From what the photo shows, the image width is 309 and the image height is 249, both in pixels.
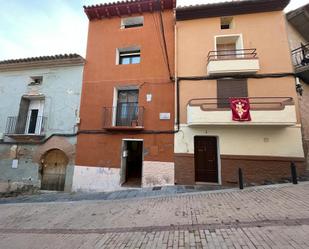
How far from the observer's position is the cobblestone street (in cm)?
311

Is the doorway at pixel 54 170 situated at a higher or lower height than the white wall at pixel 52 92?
lower

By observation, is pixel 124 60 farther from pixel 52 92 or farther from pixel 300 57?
pixel 300 57

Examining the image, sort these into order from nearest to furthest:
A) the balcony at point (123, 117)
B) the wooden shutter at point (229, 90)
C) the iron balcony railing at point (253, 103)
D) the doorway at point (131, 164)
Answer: the iron balcony railing at point (253, 103)
the wooden shutter at point (229, 90)
the balcony at point (123, 117)
the doorway at point (131, 164)

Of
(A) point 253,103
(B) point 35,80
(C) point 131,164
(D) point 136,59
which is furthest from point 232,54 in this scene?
(B) point 35,80

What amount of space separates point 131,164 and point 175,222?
6.55 metres

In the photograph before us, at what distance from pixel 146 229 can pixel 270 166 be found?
617 cm

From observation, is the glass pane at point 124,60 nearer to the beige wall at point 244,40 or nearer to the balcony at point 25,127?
the beige wall at point 244,40

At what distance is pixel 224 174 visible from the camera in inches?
289

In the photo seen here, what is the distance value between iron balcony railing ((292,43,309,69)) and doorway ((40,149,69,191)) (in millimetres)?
12385

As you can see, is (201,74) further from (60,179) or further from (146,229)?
(60,179)

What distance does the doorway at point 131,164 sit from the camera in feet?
27.9

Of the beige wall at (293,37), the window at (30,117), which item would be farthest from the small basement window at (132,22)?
the beige wall at (293,37)

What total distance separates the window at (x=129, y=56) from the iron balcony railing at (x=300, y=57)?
7.78m

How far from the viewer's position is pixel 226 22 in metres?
8.92
